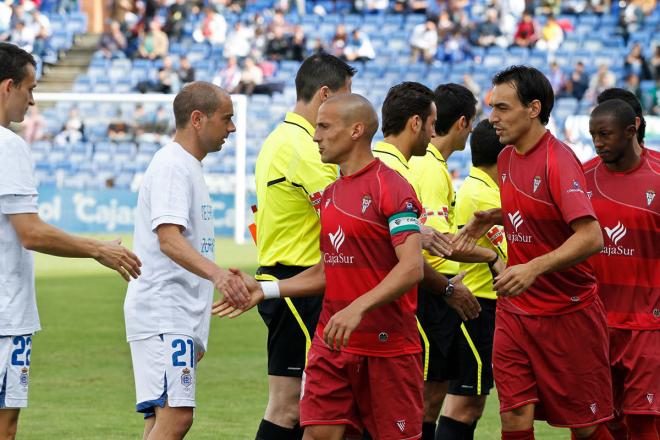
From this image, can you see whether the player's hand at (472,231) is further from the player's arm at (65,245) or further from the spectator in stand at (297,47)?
the spectator in stand at (297,47)

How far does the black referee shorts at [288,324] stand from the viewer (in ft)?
23.3

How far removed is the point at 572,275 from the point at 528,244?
0.30 m

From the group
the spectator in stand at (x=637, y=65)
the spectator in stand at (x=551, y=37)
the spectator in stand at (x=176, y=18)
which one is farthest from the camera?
the spectator in stand at (x=176, y=18)

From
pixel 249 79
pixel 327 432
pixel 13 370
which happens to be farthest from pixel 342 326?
pixel 249 79

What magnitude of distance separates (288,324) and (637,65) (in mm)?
24310

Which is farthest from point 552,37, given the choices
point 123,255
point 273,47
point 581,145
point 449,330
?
point 123,255

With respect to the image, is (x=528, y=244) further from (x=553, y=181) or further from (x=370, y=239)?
(x=370, y=239)

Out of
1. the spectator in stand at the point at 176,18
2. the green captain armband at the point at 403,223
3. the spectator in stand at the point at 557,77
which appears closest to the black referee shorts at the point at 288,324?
the green captain armband at the point at 403,223

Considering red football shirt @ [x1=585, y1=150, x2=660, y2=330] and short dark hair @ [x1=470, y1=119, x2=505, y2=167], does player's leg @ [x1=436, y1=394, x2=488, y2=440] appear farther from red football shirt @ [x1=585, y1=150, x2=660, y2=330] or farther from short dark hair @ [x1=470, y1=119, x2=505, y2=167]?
short dark hair @ [x1=470, y1=119, x2=505, y2=167]

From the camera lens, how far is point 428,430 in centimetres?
758

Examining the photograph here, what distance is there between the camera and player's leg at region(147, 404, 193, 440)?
616 cm

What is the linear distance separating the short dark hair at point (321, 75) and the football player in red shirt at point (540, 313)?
3.39 feet

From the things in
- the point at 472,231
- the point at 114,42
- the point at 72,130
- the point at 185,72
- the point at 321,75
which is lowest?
the point at 472,231

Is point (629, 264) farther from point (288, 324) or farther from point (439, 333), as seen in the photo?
point (288, 324)
